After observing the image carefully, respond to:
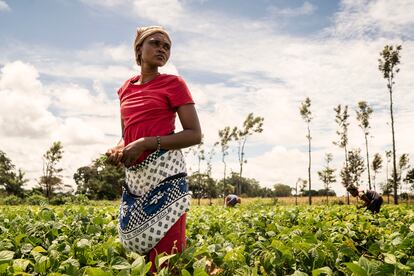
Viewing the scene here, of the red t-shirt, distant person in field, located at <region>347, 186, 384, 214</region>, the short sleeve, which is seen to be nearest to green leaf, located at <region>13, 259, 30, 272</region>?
the red t-shirt

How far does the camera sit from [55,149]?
4650cm

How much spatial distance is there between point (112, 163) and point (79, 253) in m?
0.66

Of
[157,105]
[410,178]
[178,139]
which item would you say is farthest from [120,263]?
[410,178]

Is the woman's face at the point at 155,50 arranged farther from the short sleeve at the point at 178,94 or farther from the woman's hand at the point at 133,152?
the woman's hand at the point at 133,152

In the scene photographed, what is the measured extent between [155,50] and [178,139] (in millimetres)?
604

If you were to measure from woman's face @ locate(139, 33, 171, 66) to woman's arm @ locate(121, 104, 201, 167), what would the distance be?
0.35m

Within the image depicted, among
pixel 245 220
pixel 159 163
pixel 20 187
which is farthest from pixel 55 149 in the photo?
pixel 159 163

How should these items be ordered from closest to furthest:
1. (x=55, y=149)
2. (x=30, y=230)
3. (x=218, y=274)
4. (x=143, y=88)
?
(x=218, y=274) < (x=143, y=88) < (x=30, y=230) < (x=55, y=149)

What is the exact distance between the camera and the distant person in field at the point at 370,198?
469 inches

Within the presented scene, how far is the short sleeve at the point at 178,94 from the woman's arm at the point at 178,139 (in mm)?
29

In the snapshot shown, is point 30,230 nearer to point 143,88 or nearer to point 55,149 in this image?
point 143,88

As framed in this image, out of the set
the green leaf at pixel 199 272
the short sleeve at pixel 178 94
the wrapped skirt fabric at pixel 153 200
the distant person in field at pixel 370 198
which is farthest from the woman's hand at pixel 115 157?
the distant person in field at pixel 370 198

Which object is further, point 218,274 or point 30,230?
point 30,230

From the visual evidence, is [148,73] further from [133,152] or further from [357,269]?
[357,269]
